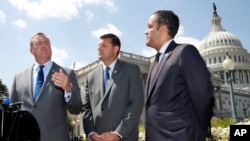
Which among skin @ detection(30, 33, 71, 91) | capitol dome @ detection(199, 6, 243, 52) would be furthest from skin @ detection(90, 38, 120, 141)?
capitol dome @ detection(199, 6, 243, 52)

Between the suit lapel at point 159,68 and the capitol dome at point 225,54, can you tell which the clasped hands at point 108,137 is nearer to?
the suit lapel at point 159,68

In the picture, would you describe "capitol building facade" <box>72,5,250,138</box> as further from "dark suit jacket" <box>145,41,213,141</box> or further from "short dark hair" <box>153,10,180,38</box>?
"dark suit jacket" <box>145,41,213,141</box>

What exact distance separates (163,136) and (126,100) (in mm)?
1192

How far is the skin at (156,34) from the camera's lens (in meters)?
4.16

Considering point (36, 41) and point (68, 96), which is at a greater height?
point (36, 41)

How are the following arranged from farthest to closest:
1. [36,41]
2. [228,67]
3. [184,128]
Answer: [228,67], [36,41], [184,128]

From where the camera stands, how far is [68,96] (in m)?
4.06

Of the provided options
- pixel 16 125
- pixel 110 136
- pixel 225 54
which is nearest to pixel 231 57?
pixel 225 54

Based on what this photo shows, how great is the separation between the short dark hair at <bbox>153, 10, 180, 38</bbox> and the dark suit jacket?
0.34 metres

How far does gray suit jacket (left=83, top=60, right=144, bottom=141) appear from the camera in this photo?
4547 mm

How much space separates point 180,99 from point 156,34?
0.93 meters

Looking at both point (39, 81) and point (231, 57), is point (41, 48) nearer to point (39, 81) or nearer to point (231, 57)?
point (39, 81)

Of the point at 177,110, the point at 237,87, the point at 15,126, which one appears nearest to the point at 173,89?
the point at 177,110

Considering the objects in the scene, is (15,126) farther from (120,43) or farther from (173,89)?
(120,43)
